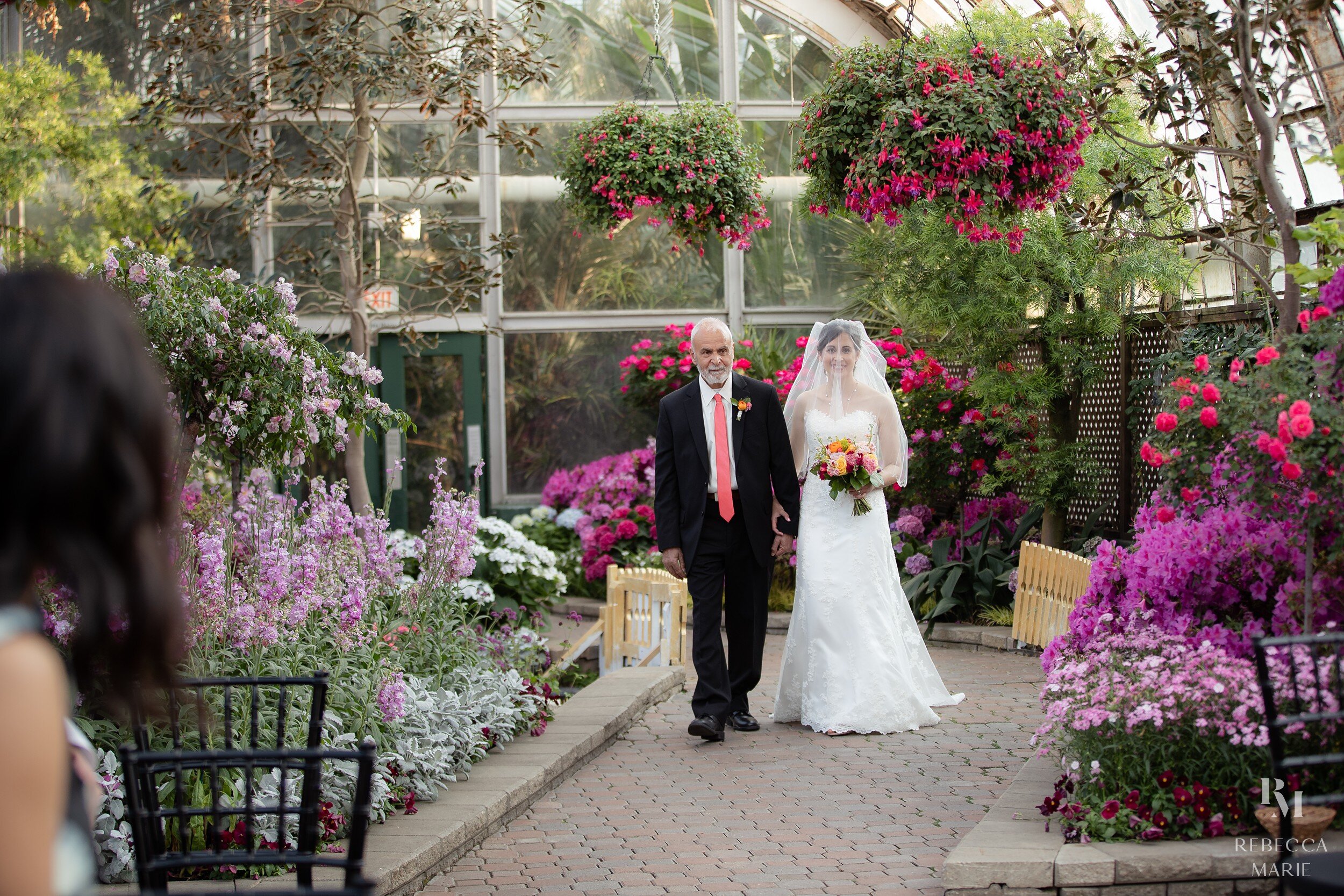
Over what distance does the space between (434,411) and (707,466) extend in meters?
7.03

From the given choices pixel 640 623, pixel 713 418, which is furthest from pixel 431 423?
pixel 713 418

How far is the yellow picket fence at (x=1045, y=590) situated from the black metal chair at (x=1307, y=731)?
2939 millimetres

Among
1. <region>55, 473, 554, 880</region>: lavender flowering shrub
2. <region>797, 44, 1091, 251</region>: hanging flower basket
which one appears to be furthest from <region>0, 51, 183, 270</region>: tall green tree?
<region>797, 44, 1091, 251</region>: hanging flower basket

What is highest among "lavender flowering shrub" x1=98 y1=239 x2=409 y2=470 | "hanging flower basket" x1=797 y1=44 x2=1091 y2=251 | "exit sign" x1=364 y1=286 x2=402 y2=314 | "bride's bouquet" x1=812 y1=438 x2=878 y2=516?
"hanging flower basket" x1=797 y1=44 x2=1091 y2=251

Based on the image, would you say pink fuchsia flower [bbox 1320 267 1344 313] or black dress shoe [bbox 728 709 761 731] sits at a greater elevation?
pink fuchsia flower [bbox 1320 267 1344 313]

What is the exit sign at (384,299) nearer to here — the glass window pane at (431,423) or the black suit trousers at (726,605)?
the glass window pane at (431,423)

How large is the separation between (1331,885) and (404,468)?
34.1ft

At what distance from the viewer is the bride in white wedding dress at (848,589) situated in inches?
214

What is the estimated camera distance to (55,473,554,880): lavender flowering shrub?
12.3ft

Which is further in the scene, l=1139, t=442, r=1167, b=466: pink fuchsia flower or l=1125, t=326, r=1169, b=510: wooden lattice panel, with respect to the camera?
l=1125, t=326, r=1169, b=510: wooden lattice panel

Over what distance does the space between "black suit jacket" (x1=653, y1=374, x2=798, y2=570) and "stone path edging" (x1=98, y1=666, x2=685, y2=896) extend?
0.83 m

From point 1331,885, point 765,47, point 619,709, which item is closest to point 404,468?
point 765,47

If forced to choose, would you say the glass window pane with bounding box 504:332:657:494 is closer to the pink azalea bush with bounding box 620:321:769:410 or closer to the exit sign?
the pink azalea bush with bounding box 620:321:769:410

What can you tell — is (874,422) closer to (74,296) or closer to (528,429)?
(74,296)
